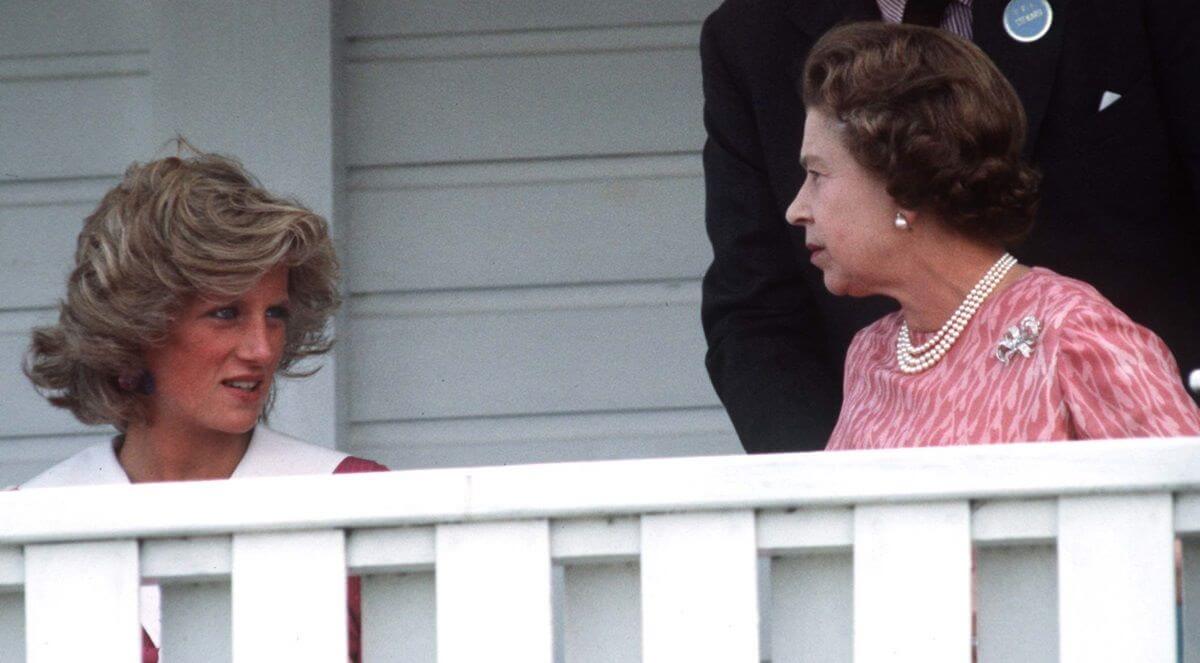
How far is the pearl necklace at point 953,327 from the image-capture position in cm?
202

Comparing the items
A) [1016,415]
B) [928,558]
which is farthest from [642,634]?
[1016,415]

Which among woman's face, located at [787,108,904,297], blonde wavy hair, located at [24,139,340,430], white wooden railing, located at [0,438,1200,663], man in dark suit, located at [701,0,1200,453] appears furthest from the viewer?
blonde wavy hair, located at [24,139,340,430]

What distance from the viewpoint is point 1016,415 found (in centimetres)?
190

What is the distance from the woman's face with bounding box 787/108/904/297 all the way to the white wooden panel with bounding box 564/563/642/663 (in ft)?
2.02

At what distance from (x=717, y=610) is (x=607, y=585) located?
0.32 feet

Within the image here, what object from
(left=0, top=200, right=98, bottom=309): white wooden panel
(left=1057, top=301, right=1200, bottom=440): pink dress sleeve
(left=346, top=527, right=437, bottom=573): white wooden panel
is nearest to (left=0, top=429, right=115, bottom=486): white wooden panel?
(left=0, top=200, right=98, bottom=309): white wooden panel

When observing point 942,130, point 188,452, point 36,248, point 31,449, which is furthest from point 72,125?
point 942,130

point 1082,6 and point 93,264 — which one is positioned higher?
point 1082,6

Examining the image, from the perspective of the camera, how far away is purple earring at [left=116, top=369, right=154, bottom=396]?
262 centimetres

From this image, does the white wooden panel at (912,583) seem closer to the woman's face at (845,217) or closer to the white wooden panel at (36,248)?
the woman's face at (845,217)

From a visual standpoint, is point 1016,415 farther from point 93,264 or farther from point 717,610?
point 93,264

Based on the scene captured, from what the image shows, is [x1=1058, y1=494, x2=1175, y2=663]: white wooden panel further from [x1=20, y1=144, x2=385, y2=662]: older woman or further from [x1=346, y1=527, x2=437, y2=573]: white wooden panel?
[x1=20, y1=144, x2=385, y2=662]: older woman

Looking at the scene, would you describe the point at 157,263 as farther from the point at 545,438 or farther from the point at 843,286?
the point at 545,438

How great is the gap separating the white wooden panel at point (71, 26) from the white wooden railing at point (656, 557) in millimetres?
2196
